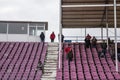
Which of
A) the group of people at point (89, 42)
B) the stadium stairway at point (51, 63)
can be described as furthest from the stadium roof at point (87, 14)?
the stadium stairway at point (51, 63)

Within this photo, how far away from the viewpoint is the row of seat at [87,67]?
3059cm

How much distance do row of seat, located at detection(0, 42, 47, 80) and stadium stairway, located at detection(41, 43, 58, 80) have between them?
1.35 feet

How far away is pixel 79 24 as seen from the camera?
143 feet

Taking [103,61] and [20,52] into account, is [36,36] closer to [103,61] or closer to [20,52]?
[20,52]

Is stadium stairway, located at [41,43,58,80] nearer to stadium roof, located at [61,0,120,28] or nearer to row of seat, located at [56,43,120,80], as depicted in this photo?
row of seat, located at [56,43,120,80]

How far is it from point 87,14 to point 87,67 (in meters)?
8.40

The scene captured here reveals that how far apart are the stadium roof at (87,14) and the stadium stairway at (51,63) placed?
3.26m

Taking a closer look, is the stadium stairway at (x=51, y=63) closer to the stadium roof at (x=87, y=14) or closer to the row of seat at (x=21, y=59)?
the row of seat at (x=21, y=59)

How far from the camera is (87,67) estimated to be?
109ft

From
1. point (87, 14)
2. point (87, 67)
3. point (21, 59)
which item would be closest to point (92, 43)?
point (87, 14)

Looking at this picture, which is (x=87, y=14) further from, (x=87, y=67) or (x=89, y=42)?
(x=87, y=67)

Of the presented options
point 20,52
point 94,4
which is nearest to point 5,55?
point 20,52

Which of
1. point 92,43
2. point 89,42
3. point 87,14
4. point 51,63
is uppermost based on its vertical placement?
point 87,14

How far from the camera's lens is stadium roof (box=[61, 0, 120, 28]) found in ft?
123
